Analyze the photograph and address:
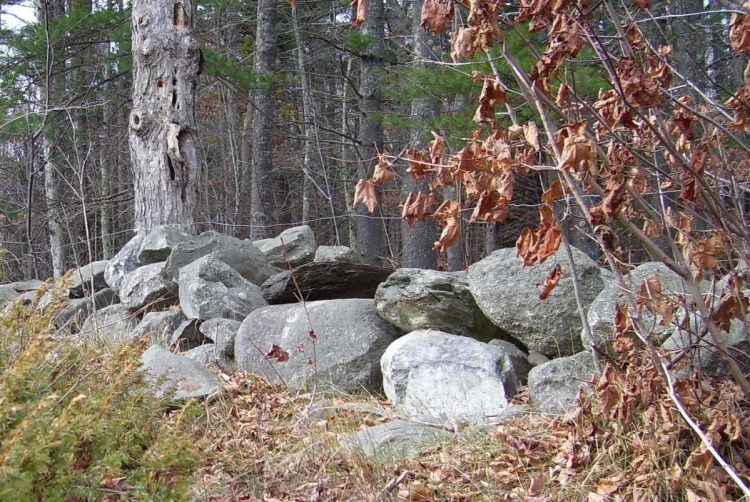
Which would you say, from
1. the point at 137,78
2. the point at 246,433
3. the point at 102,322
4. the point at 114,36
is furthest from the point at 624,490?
the point at 114,36

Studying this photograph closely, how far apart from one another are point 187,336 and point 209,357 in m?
0.51

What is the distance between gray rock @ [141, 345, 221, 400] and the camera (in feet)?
14.4

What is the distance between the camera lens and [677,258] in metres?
3.25

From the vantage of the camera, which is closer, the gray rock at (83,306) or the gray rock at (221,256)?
the gray rock at (221,256)

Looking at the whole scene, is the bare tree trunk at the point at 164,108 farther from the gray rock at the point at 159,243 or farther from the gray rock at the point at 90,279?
the gray rock at the point at 90,279

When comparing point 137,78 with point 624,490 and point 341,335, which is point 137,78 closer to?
point 341,335

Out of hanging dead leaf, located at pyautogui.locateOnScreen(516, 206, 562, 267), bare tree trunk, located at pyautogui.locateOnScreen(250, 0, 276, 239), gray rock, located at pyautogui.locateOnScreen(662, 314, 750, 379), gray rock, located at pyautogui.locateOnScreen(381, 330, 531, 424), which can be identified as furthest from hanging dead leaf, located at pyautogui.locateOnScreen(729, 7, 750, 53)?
bare tree trunk, located at pyautogui.locateOnScreen(250, 0, 276, 239)

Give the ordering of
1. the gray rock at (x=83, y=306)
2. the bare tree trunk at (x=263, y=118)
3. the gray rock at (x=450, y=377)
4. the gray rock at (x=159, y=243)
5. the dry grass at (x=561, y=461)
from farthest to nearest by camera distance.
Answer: the bare tree trunk at (x=263, y=118)
the gray rock at (x=159, y=243)
the gray rock at (x=83, y=306)
the gray rock at (x=450, y=377)
the dry grass at (x=561, y=461)

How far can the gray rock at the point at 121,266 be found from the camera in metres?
6.76

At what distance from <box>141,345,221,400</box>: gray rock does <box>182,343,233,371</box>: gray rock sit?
530 millimetres

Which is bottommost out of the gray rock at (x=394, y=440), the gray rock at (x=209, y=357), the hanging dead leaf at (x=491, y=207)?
the gray rock at (x=394, y=440)

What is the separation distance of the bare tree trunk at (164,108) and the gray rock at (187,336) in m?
1.82

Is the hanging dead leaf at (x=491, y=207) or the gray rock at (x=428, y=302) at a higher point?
the hanging dead leaf at (x=491, y=207)

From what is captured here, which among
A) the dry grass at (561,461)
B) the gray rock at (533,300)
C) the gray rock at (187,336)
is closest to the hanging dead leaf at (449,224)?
the dry grass at (561,461)
